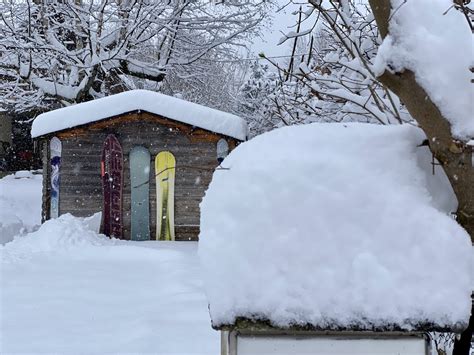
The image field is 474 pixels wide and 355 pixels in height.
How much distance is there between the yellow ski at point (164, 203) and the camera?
12320 mm

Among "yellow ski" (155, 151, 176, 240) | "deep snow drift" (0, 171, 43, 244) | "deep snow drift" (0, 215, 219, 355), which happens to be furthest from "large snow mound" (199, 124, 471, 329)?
"deep snow drift" (0, 171, 43, 244)

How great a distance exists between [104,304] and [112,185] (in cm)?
608

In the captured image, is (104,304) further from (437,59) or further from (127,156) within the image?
(127,156)

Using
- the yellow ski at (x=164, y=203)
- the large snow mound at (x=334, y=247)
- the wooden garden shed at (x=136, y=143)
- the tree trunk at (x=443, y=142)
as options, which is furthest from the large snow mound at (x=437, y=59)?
the yellow ski at (x=164, y=203)

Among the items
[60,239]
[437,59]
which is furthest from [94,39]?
[437,59]

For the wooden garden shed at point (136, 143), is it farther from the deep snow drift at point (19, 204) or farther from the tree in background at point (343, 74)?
the tree in background at point (343, 74)

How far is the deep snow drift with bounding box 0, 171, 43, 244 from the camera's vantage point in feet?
50.6

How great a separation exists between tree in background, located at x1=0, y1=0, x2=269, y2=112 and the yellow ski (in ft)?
19.1

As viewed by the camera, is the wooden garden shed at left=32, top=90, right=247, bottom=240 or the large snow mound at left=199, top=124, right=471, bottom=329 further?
the wooden garden shed at left=32, top=90, right=247, bottom=240

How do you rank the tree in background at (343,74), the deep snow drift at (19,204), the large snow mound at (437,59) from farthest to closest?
the deep snow drift at (19,204)
the tree in background at (343,74)
the large snow mound at (437,59)

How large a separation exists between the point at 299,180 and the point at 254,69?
72.9 feet

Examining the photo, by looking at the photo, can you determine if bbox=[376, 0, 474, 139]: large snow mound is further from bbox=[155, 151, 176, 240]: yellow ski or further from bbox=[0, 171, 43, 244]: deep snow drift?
bbox=[0, 171, 43, 244]: deep snow drift

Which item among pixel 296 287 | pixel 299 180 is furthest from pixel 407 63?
pixel 296 287

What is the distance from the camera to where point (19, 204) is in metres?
17.9
